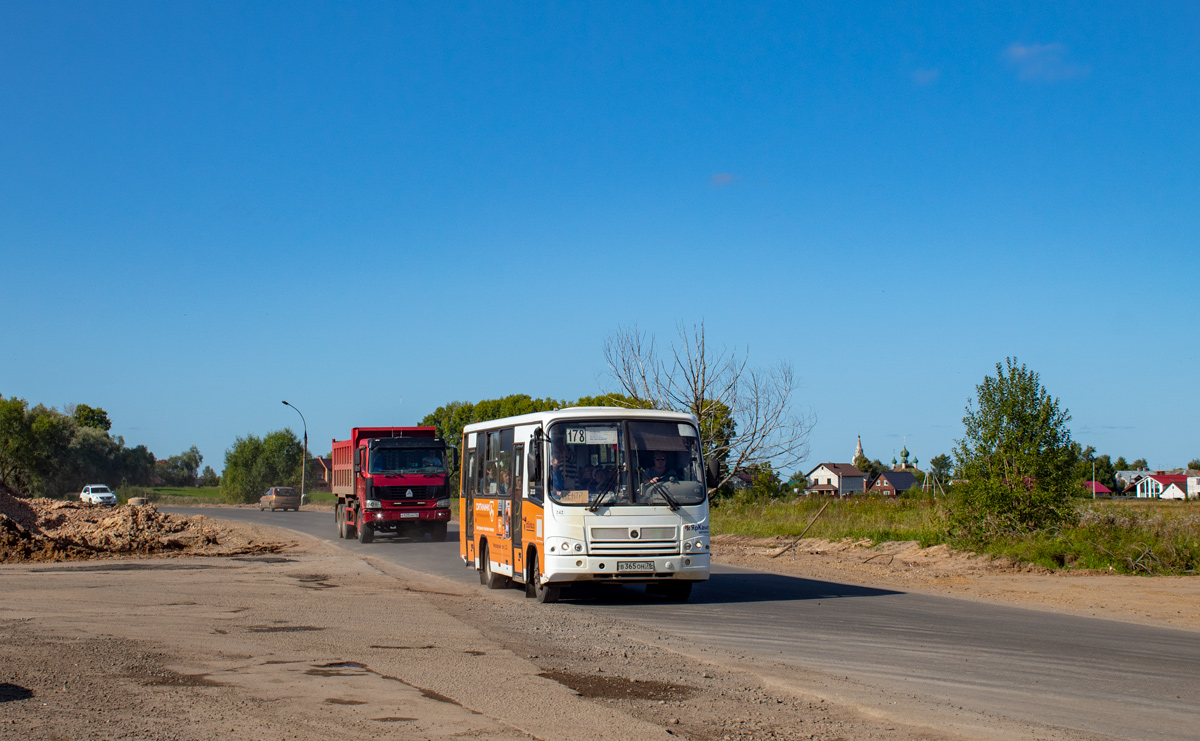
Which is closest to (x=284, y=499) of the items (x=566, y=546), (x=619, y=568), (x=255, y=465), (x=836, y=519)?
(x=255, y=465)

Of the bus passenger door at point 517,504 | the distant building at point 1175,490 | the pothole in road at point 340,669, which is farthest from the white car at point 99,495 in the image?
the distant building at point 1175,490

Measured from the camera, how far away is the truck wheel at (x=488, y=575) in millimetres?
18500

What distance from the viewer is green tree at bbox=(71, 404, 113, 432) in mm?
144625

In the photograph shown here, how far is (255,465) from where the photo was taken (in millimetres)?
88125

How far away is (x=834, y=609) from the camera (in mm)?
15195

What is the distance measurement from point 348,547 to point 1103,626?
2142cm

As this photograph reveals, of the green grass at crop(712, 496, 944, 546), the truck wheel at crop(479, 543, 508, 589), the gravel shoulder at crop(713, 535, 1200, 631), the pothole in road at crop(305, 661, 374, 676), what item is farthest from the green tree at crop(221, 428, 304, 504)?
the pothole in road at crop(305, 661, 374, 676)

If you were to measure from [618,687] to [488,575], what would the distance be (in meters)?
10.1

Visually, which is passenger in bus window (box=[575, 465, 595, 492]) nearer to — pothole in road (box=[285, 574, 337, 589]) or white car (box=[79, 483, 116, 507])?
pothole in road (box=[285, 574, 337, 589])

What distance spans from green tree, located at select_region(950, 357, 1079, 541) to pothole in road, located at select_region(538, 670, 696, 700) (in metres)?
17.4

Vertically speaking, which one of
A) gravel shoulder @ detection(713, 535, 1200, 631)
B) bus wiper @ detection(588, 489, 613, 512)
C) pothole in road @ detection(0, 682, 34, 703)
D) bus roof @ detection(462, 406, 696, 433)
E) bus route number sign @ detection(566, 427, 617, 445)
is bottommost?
gravel shoulder @ detection(713, 535, 1200, 631)

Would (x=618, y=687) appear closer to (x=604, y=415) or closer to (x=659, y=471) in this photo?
(x=659, y=471)

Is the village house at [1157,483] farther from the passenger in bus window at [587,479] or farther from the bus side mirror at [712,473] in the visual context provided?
the passenger in bus window at [587,479]

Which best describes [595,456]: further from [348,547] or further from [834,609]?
[348,547]
